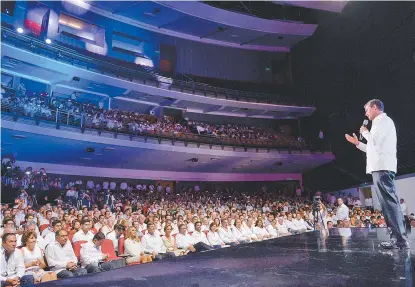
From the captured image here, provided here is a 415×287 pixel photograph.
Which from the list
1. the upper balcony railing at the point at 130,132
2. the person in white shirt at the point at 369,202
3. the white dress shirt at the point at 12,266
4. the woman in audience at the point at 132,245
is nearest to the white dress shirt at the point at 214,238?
the woman in audience at the point at 132,245

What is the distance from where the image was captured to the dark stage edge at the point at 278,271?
1712mm

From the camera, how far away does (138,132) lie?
14.2m

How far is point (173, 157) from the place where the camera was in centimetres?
1606

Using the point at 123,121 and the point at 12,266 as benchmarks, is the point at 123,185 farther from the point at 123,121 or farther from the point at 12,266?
the point at 12,266

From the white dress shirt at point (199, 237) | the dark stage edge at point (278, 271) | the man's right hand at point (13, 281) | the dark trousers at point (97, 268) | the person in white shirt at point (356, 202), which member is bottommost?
the man's right hand at point (13, 281)

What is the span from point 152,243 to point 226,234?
6.99ft

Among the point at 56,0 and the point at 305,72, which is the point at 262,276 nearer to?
the point at 56,0

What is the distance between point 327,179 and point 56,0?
56.1 feet

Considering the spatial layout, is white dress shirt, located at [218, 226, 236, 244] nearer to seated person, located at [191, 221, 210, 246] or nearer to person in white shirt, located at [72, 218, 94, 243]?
seated person, located at [191, 221, 210, 246]

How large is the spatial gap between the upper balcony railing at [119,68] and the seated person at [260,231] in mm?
9435

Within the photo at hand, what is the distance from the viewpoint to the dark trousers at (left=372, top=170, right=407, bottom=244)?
8.54 feet

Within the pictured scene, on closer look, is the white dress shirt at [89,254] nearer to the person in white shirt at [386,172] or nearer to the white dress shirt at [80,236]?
the white dress shirt at [80,236]

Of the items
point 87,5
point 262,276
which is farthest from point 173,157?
point 262,276

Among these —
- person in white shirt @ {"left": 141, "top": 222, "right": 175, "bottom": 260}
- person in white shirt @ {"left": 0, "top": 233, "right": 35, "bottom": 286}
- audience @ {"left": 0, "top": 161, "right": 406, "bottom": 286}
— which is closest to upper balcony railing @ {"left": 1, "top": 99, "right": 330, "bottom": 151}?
audience @ {"left": 0, "top": 161, "right": 406, "bottom": 286}
